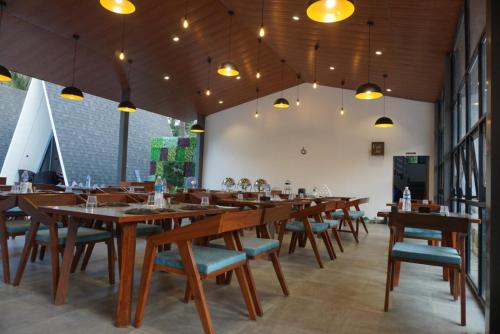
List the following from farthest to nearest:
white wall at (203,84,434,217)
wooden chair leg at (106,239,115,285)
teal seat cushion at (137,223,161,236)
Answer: white wall at (203,84,434,217), teal seat cushion at (137,223,161,236), wooden chair leg at (106,239,115,285)

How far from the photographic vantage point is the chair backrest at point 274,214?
102 inches

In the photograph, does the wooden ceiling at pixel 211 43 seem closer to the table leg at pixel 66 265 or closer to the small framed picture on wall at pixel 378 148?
the small framed picture on wall at pixel 378 148

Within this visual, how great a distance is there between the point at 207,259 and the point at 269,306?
2.72 ft

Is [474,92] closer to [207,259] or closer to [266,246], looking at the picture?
[266,246]

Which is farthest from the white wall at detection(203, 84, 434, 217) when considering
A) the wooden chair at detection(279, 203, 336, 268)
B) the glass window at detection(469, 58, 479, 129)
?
the glass window at detection(469, 58, 479, 129)

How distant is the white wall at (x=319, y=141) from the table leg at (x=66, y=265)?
835 centimetres

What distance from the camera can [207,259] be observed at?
2.19 metres

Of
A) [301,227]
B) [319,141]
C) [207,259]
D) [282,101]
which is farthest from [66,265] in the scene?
[319,141]

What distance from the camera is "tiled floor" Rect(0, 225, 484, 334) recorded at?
2244 mm

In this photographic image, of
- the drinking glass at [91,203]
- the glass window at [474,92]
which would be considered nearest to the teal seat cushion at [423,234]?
the glass window at [474,92]

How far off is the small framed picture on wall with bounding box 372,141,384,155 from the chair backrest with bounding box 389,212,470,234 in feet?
23.7

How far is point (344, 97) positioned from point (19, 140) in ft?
31.6

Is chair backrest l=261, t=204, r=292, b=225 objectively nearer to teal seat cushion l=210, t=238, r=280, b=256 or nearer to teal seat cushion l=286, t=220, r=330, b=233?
teal seat cushion l=210, t=238, r=280, b=256

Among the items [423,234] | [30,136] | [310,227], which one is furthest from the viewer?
[30,136]
